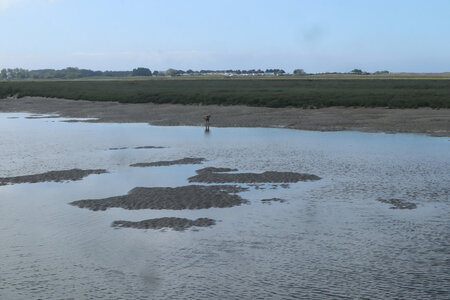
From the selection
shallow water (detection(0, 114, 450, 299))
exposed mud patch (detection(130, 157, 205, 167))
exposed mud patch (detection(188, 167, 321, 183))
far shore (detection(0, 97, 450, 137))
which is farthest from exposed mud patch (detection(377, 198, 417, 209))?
far shore (detection(0, 97, 450, 137))

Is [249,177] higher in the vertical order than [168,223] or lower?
higher

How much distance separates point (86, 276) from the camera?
1076 cm

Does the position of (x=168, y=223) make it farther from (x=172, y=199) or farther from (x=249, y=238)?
(x=172, y=199)

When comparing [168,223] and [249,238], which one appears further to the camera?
[168,223]

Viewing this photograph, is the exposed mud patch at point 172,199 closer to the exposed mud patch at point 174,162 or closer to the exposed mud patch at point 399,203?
the exposed mud patch at point 399,203

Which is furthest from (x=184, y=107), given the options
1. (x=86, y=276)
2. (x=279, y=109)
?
(x=86, y=276)

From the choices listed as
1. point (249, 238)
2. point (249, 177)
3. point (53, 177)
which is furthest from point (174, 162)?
point (249, 238)

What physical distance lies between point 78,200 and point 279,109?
32.4 m

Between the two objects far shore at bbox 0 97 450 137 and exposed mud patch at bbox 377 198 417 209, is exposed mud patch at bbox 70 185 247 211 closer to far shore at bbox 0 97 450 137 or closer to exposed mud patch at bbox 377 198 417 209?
exposed mud patch at bbox 377 198 417 209

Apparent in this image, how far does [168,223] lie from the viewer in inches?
556

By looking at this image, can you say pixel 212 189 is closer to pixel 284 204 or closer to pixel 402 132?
pixel 284 204

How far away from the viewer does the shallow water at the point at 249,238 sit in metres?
10.2

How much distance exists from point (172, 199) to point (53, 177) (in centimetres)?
551

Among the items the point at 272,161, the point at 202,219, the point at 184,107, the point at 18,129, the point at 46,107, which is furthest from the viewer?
the point at 46,107
